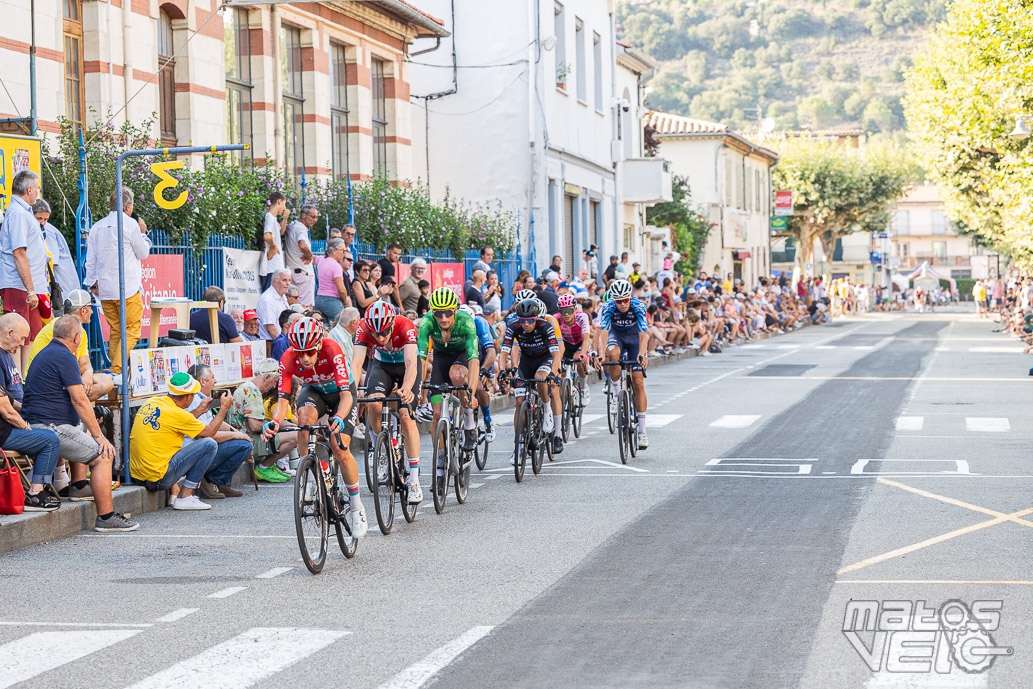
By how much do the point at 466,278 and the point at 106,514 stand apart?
16149 millimetres

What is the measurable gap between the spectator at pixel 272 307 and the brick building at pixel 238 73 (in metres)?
2.97

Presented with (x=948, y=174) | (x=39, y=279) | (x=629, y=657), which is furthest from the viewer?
(x=948, y=174)

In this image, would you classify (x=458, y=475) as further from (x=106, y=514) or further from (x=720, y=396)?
(x=720, y=396)

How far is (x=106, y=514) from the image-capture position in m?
10.5

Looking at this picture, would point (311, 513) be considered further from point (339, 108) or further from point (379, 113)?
point (379, 113)

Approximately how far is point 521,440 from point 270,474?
7.83 ft

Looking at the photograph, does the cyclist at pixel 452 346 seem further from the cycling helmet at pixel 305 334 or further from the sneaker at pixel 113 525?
the sneaker at pixel 113 525

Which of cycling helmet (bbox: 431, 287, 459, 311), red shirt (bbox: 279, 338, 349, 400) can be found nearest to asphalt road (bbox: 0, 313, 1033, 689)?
red shirt (bbox: 279, 338, 349, 400)

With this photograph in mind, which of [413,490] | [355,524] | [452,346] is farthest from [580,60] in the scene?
[355,524]

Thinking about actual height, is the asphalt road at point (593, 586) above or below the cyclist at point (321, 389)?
below

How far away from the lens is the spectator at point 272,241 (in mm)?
16688

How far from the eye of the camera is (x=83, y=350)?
1222cm

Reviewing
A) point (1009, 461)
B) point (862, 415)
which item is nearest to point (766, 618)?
point (1009, 461)

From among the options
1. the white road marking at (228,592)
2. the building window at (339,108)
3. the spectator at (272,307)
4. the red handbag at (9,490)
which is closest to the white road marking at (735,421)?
the spectator at (272,307)
